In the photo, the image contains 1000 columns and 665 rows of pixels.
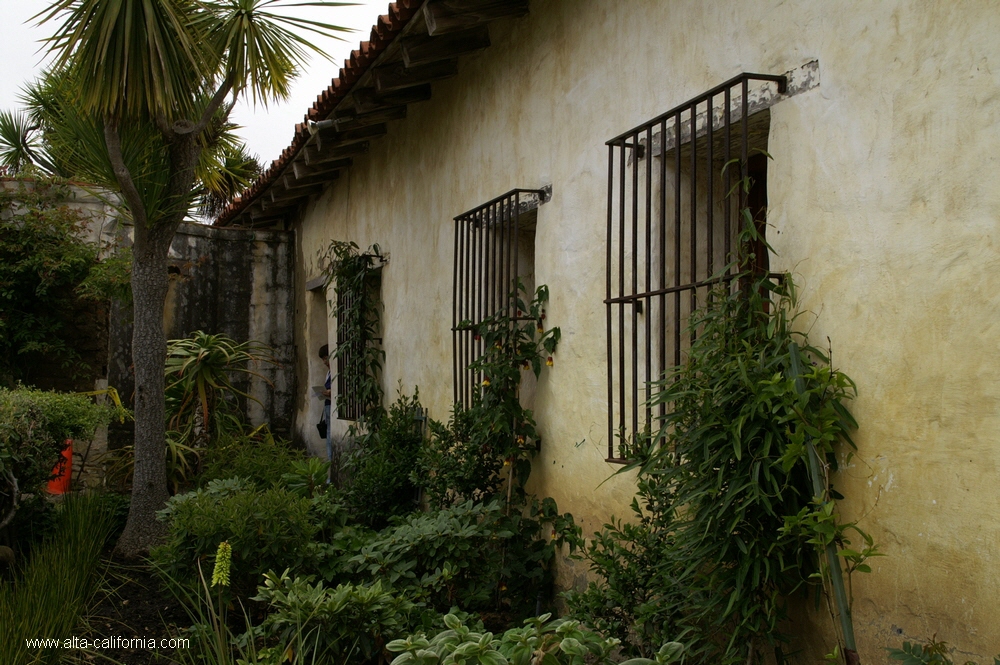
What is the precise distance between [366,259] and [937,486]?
5516mm

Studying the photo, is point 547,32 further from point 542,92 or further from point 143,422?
point 143,422

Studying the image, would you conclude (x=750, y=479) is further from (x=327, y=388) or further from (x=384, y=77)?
(x=327, y=388)

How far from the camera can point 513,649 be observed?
7.45 feet

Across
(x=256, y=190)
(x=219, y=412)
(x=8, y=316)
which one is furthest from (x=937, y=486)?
(x=8, y=316)

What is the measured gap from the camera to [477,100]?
5242mm

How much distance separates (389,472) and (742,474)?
3.50 m

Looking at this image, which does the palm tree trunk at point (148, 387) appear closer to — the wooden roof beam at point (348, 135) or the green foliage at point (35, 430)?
the green foliage at point (35, 430)

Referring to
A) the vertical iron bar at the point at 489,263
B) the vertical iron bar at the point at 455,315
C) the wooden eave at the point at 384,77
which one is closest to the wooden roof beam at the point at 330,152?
the wooden eave at the point at 384,77

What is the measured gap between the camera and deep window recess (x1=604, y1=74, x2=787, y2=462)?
3.09 metres

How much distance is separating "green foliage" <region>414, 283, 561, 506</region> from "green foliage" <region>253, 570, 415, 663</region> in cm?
127

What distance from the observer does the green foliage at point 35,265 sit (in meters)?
8.83

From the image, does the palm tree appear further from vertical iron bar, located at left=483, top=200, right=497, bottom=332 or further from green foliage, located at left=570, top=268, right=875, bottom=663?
green foliage, located at left=570, top=268, right=875, bottom=663

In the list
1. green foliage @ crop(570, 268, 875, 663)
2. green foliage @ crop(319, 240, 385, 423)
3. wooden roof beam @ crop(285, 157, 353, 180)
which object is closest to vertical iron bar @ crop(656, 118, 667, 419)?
green foliage @ crop(570, 268, 875, 663)

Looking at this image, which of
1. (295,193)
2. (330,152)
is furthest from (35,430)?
(295,193)
